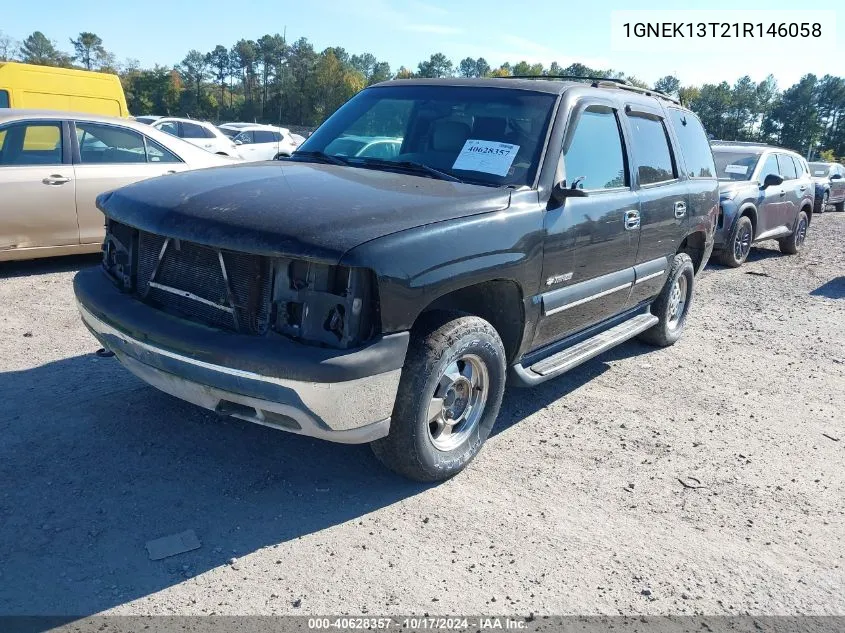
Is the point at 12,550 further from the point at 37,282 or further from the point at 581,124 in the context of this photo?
the point at 37,282

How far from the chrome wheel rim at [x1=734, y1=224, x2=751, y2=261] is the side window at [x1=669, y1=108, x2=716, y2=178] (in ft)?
14.4

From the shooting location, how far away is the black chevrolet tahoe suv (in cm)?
288

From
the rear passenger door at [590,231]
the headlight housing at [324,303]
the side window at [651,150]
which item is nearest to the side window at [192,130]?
the side window at [651,150]

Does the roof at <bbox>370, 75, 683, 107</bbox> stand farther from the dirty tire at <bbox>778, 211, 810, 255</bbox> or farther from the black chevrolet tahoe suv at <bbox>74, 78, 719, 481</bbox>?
the dirty tire at <bbox>778, 211, 810, 255</bbox>

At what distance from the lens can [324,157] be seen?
4.43 m

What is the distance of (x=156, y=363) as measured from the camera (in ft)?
10.2

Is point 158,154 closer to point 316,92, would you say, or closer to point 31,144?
point 31,144

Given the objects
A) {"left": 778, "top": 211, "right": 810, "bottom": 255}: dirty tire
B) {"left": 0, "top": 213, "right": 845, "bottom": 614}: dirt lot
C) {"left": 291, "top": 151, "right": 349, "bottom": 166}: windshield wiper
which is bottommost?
{"left": 0, "top": 213, "right": 845, "bottom": 614}: dirt lot

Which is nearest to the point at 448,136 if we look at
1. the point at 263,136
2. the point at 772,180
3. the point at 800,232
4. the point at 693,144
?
the point at 693,144

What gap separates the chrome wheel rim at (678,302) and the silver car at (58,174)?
5523 millimetres

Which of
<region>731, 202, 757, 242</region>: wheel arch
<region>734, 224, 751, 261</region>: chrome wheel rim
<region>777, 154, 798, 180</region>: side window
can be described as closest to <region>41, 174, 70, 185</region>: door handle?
<region>731, 202, 757, 242</region>: wheel arch

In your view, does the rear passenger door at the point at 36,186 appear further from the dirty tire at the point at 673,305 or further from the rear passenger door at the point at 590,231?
the dirty tire at the point at 673,305

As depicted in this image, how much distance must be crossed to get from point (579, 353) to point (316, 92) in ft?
165

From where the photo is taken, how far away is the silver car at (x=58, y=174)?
6.62m
